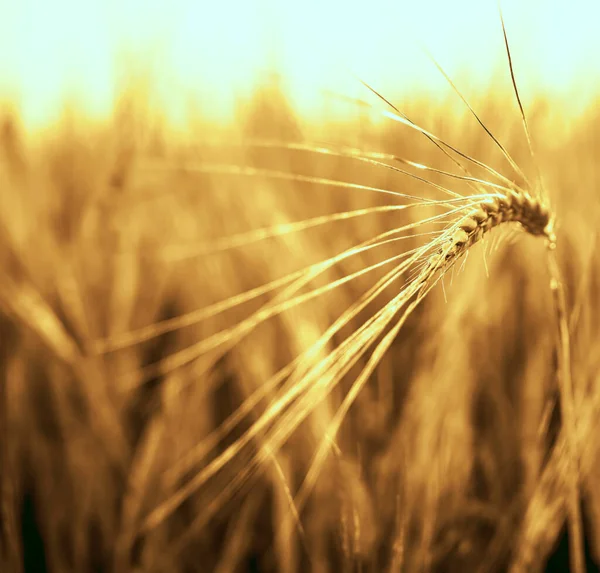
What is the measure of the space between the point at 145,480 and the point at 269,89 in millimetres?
Answer: 750

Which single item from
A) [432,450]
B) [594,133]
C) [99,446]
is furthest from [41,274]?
[594,133]

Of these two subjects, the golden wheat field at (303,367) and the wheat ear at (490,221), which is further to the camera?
the golden wheat field at (303,367)

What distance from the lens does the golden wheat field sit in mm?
493

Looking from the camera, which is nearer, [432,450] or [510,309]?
[432,450]

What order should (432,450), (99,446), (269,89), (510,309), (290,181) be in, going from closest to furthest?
(432,450)
(99,446)
(510,309)
(290,181)
(269,89)

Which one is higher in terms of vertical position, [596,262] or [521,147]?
[521,147]

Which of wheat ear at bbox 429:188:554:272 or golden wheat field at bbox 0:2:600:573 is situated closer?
wheat ear at bbox 429:188:554:272

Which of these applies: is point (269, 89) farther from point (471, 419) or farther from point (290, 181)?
point (471, 419)

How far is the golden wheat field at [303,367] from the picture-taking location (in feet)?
1.62

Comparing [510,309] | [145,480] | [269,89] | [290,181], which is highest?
[269,89]

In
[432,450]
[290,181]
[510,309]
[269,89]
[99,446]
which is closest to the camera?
[432,450]

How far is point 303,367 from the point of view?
1.47ft

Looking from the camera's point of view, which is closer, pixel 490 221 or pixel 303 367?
pixel 490 221

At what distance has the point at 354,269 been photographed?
709 mm
